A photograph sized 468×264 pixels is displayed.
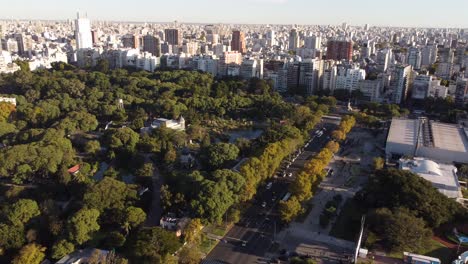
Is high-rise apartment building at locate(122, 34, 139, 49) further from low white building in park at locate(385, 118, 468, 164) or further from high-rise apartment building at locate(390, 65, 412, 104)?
low white building in park at locate(385, 118, 468, 164)

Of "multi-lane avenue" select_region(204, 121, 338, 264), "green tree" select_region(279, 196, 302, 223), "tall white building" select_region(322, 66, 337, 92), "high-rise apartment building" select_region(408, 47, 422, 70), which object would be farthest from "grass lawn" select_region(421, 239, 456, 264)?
"high-rise apartment building" select_region(408, 47, 422, 70)

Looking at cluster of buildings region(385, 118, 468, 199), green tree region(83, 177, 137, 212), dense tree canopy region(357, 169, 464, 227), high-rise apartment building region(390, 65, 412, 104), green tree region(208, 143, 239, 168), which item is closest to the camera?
green tree region(83, 177, 137, 212)

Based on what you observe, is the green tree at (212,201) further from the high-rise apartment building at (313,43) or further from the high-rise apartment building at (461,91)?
the high-rise apartment building at (313,43)

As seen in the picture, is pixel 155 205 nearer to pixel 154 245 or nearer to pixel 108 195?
pixel 108 195

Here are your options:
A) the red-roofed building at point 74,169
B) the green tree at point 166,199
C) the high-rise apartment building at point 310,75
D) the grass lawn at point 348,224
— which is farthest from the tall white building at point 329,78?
the green tree at point 166,199

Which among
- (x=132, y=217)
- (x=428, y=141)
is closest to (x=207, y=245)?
(x=132, y=217)

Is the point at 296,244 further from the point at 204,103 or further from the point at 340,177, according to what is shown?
the point at 204,103
